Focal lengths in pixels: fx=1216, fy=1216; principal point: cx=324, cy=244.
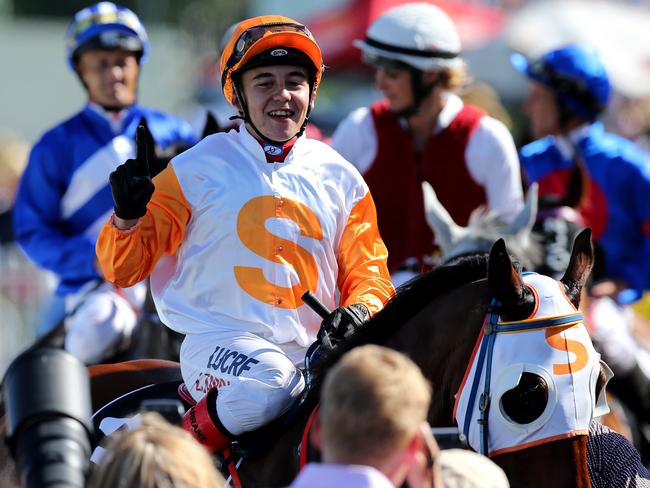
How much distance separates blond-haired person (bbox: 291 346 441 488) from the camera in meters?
2.34

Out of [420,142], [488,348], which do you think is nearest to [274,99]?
[488,348]

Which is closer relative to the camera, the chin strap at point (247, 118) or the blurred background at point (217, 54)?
the chin strap at point (247, 118)

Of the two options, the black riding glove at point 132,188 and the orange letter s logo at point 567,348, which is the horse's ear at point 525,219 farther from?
the black riding glove at point 132,188

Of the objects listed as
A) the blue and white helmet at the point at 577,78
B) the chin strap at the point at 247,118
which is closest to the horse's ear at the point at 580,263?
the chin strap at the point at 247,118

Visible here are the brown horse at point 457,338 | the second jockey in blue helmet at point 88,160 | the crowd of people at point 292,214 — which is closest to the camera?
the crowd of people at point 292,214

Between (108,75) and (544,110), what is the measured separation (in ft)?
8.60

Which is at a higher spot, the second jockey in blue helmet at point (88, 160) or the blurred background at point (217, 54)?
the second jockey in blue helmet at point (88, 160)

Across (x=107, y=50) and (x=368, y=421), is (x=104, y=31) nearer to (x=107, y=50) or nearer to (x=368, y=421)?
(x=107, y=50)

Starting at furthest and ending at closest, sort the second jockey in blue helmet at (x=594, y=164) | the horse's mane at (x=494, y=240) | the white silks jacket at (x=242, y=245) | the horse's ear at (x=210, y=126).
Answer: the second jockey in blue helmet at (x=594, y=164) → the horse's ear at (x=210, y=126) → the horse's mane at (x=494, y=240) → the white silks jacket at (x=242, y=245)

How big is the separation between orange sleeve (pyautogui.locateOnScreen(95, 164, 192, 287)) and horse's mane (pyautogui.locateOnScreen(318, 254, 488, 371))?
70 centimetres

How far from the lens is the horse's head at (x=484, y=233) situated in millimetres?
5406

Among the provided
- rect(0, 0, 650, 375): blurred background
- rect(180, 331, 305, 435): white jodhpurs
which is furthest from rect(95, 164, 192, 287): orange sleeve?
rect(0, 0, 650, 375): blurred background

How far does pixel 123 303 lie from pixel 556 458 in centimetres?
346

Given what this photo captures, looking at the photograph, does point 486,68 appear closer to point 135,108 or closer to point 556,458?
point 135,108
